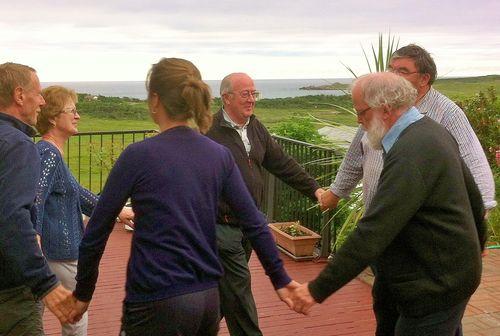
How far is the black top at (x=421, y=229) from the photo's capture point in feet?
8.56

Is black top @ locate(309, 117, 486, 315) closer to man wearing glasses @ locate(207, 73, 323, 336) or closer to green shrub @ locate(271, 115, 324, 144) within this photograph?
man wearing glasses @ locate(207, 73, 323, 336)

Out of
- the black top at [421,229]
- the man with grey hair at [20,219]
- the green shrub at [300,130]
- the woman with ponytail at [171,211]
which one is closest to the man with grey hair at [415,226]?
the black top at [421,229]

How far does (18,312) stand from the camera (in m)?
2.77

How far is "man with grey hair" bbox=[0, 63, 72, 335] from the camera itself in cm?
255

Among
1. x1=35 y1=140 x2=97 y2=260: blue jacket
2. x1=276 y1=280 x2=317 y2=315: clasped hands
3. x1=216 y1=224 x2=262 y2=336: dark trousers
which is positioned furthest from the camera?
x1=216 y1=224 x2=262 y2=336: dark trousers

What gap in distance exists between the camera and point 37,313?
9.34 ft

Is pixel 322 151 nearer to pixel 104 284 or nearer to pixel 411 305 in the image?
pixel 104 284

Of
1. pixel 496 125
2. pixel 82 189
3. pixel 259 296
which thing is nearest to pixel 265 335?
pixel 259 296

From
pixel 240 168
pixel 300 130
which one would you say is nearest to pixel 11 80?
pixel 240 168

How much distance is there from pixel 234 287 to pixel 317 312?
137cm

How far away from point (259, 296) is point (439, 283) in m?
3.29

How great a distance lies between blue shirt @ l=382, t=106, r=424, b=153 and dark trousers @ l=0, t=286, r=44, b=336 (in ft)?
5.12

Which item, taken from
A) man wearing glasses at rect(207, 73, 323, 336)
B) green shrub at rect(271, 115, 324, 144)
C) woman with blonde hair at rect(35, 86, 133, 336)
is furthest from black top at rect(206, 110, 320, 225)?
green shrub at rect(271, 115, 324, 144)

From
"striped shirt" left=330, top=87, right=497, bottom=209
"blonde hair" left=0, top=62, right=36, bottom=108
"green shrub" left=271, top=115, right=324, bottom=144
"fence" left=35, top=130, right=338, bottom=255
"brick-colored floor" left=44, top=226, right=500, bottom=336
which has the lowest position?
"brick-colored floor" left=44, top=226, right=500, bottom=336
